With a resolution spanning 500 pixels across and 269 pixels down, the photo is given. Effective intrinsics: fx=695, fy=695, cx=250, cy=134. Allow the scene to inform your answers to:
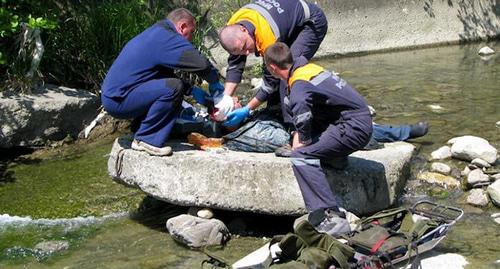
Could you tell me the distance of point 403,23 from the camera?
1191 centimetres

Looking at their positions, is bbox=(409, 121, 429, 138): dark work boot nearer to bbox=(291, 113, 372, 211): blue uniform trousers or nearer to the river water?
the river water

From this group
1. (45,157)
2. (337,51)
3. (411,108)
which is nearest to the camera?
(45,157)

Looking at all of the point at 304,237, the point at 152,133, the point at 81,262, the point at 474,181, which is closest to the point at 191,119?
the point at 152,133

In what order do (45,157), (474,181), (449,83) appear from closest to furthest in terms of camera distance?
(474,181), (45,157), (449,83)

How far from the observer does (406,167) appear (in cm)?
546

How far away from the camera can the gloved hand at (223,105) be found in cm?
549

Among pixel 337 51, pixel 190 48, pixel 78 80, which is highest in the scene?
pixel 190 48

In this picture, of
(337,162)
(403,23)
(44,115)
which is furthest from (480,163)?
(403,23)

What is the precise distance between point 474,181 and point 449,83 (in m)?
3.73

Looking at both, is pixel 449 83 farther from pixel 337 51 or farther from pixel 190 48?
pixel 190 48

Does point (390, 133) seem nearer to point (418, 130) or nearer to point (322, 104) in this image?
point (418, 130)

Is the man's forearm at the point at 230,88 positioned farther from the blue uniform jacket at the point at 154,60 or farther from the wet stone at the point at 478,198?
the wet stone at the point at 478,198

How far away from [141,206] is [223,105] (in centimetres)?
112

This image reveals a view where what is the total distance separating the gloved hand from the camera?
216 inches
